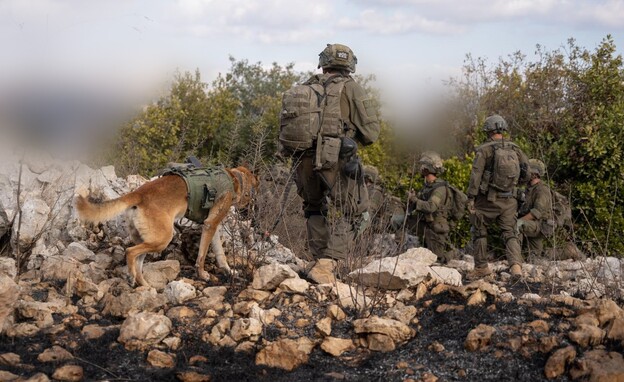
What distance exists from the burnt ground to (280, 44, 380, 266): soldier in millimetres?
1867

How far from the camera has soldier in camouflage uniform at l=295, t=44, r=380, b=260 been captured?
681cm

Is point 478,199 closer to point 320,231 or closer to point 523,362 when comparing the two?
point 320,231

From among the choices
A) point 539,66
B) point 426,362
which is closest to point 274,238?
point 426,362

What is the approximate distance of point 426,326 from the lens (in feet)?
16.5

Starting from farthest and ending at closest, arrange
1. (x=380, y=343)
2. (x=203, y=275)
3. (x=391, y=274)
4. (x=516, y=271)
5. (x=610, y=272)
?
(x=516, y=271) → (x=610, y=272) → (x=203, y=275) → (x=391, y=274) → (x=380, y=343)

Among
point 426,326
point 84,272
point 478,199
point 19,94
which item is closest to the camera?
point 19,94

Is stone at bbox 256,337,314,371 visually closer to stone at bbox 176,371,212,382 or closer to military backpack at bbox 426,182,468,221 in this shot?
stone at bbox 176,371,212,382

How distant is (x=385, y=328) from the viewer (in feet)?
15.7

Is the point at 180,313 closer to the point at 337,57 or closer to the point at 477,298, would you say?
the point at 477,298

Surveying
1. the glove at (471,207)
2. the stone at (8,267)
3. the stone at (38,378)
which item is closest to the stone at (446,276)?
the glove at (471,207)

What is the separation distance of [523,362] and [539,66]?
9.14 meters

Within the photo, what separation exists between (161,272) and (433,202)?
398cm

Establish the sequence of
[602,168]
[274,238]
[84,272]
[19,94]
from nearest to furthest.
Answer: [19,94], [84,272], [274,238], [602,168]

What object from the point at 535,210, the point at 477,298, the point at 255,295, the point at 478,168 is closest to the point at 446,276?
the point at 477,298
